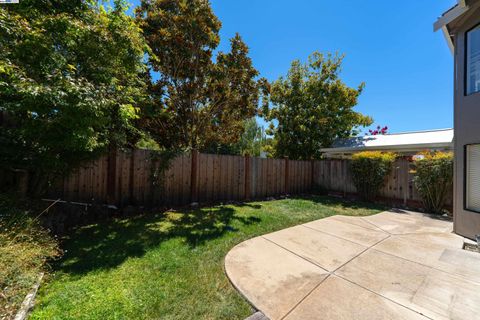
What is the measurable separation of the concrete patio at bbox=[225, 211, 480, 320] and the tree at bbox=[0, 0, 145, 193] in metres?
3.45

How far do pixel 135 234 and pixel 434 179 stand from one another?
8.95 metres

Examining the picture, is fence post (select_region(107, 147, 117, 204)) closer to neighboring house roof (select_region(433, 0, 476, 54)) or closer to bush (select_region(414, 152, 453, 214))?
neighboring house roof (select_region(433, 0, 476, 54))

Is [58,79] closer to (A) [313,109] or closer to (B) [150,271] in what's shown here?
(B) [150,271]

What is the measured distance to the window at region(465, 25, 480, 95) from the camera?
469cm

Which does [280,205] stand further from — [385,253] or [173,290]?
[173,290]

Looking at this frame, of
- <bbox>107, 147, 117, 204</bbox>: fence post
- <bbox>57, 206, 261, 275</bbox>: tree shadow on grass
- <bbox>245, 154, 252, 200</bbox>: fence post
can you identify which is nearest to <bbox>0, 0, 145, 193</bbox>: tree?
<bbox>107, 147, 117, 204</bbox>: fence post

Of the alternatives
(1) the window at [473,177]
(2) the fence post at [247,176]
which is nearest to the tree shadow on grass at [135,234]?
(2) the fence post at [247,176]

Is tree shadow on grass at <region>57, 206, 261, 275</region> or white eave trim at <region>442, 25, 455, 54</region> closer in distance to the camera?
tree shadow on grass at <region>57, 206, 261, 275</region>

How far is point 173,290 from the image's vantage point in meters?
2.55

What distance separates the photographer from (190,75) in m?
7.58

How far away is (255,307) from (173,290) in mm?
1023

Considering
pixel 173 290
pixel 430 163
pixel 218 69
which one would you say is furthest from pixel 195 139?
pixel 430 163

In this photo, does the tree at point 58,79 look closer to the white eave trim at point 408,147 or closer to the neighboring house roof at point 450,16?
the neighboring house roof at point 450,16

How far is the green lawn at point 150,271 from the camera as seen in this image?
2193 millimetres
